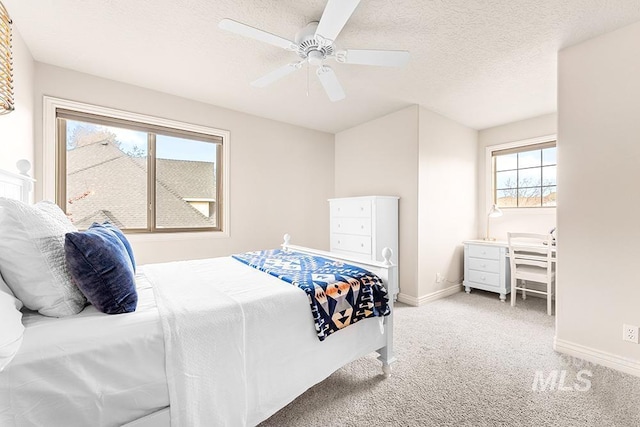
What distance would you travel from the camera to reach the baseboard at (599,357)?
1.93 meters

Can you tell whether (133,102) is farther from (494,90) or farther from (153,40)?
(494,90)

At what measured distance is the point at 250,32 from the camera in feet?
5.17

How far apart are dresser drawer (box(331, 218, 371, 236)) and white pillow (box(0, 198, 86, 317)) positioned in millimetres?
2773

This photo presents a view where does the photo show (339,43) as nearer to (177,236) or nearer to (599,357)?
(177,236)

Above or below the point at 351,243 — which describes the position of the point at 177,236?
above

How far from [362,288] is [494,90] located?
8.77ft

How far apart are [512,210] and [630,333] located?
233cm

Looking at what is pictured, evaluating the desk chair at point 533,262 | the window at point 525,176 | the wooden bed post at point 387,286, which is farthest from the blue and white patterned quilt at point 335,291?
the window at point 525,176

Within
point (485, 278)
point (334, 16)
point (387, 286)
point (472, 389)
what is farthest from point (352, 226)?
point (334, 16)

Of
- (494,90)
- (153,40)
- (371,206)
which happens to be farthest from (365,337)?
(494,90)

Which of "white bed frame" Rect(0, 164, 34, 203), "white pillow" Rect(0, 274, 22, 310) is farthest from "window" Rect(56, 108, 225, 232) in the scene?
"white pillow" Rect(0, 274, 22, 310)

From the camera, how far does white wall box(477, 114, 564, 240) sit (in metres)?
3.66

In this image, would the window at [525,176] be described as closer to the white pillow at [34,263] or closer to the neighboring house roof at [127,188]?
the neighboring house roof at [127,188]

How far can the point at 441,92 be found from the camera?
300 centimetres
